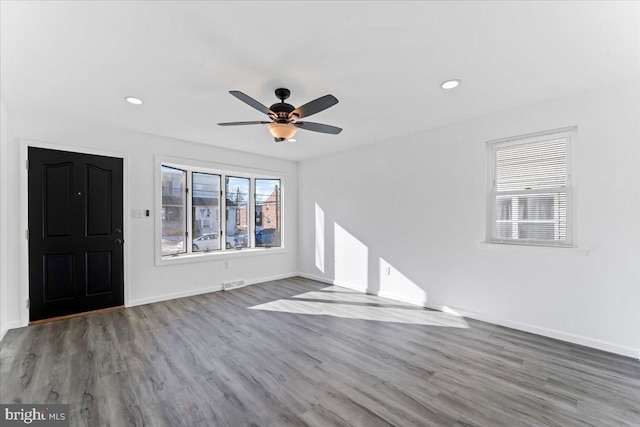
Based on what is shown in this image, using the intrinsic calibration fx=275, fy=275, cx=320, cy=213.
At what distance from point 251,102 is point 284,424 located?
7.78 feet

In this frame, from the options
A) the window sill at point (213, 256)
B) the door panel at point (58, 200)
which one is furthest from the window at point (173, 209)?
the door panel at point (58, 200)

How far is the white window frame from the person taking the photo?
428 centimetres

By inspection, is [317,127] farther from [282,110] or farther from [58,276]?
[58,276]

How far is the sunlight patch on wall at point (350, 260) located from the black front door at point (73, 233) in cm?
347

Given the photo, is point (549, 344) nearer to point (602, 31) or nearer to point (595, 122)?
point (595, 122)

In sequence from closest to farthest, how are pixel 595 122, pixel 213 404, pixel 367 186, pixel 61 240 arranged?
pixel 213 404 < pixel 595 122 < pixel 61 240 < pixel 367 186

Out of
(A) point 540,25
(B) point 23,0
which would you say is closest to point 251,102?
(B) point 23,0

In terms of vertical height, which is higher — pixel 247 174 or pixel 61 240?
pixel 247 174

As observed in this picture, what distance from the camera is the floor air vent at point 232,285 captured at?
16.1ft

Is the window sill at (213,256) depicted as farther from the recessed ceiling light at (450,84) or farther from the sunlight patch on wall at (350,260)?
the recessed ceiling light at (450,84)

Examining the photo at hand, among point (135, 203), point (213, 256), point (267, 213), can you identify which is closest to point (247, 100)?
point (135, 203)

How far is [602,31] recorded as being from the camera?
187 centimetres

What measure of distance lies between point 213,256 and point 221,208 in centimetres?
95

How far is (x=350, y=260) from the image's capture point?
505 cm
